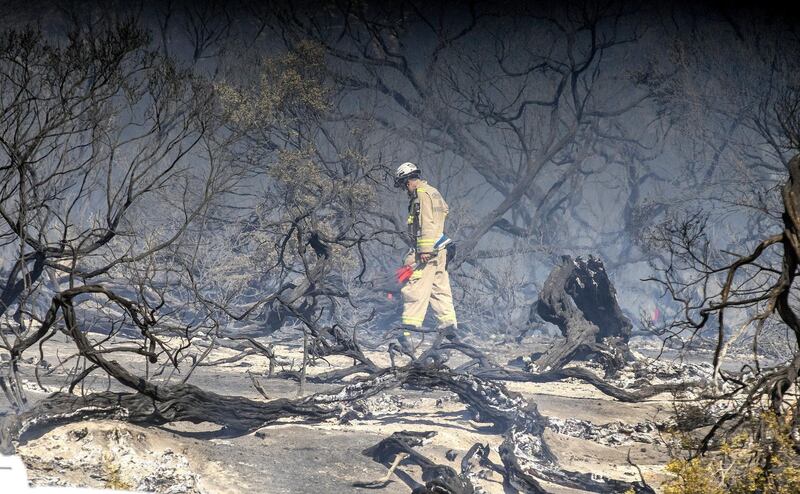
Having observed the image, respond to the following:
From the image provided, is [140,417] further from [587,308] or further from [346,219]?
[346,219]

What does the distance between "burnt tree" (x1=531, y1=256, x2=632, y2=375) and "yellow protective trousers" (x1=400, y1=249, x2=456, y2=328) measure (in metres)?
1.41

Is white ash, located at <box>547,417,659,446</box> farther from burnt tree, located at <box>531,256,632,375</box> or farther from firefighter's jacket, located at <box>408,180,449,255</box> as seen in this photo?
firefighter's jacket, located at <box>408,180,449,255</box>

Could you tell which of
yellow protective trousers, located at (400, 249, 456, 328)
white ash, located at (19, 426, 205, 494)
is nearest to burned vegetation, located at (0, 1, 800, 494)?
white ash, located at (19, 426, 205, 494)

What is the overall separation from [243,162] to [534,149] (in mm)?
7144

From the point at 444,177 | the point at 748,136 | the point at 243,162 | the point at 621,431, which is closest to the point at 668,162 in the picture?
the point at 748,136

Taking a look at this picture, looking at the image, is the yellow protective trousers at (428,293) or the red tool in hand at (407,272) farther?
the red tool in hand at (407,272)

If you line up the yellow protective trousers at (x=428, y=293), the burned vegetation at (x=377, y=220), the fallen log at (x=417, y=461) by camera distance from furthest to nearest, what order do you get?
the yellow protective trousers at (x=428, y=293) < the burned vegetation at (x=377, y=220) < the fallen log at (x=417, y=461)

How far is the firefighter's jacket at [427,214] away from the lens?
11852 millimetres

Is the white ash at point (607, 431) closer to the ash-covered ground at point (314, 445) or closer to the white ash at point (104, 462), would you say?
the ash-covered ground at point (314, 445)

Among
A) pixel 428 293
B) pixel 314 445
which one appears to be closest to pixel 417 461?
pixel 314 445

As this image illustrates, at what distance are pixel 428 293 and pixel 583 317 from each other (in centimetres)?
232

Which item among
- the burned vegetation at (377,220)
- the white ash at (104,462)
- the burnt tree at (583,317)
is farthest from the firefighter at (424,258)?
the white ash at (104,462)

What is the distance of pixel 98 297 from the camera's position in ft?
39.0

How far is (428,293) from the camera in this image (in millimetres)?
11906
